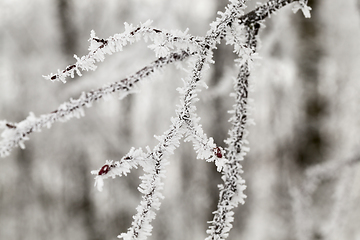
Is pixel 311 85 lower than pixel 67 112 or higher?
higher

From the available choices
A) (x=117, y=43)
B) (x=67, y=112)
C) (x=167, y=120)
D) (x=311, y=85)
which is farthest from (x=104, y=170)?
(x=167, y=120)

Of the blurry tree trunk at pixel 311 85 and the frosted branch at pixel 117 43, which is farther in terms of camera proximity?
the blurry tree trunk at pixel 311 85

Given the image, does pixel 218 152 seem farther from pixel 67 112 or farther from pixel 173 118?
pixel 67 112

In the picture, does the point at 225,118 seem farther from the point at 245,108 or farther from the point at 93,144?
the point at 245,108

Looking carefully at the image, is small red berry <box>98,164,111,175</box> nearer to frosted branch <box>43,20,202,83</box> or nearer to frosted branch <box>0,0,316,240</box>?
frosted branch <box>0,0,316,240</box>

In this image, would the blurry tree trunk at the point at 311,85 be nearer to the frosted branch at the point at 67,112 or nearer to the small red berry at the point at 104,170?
the frosted branch at the point at 67,112

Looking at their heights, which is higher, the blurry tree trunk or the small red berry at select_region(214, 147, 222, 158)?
the blurry tree trunk

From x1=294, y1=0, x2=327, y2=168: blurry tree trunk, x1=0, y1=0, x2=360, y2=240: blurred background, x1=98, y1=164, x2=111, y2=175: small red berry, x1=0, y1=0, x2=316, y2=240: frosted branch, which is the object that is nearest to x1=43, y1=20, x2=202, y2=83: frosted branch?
x1=0, y1=0, x2=316, y2=240: frosted branch

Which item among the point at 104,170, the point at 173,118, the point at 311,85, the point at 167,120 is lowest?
the point at 104,170

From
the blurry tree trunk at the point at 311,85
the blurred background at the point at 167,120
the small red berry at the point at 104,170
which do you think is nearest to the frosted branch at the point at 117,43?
the small red berry at the point at 104,170
